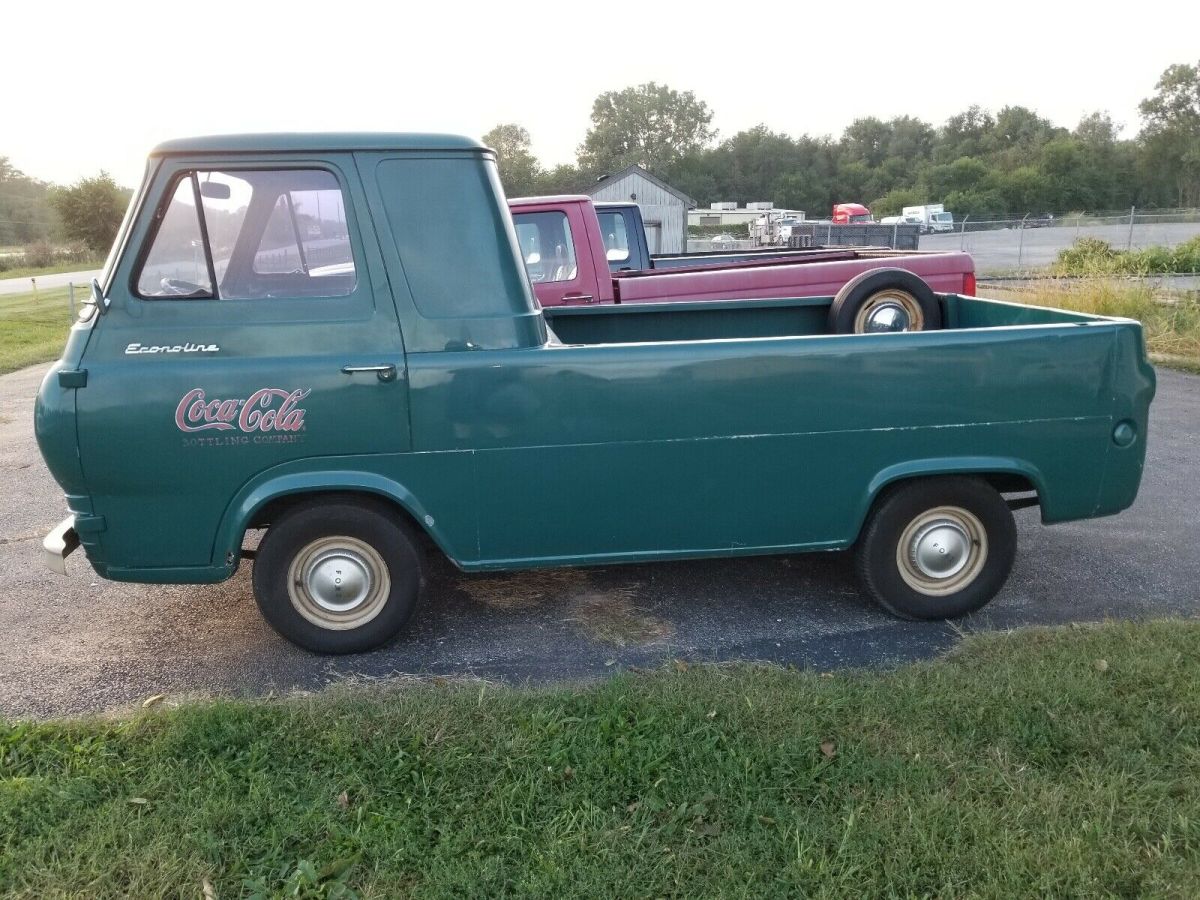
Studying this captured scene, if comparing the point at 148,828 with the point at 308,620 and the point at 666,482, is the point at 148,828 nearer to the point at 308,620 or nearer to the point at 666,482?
the point at 308,620

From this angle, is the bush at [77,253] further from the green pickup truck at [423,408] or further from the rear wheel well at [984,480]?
the rear wheel well at [984,480]

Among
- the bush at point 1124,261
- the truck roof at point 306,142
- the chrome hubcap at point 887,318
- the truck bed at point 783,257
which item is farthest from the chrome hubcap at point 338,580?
the bush at point 1124,261

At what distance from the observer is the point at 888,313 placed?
559 centimetres

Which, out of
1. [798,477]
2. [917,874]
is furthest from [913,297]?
[917,874]

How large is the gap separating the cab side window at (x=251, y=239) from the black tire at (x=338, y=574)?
92 centimetres

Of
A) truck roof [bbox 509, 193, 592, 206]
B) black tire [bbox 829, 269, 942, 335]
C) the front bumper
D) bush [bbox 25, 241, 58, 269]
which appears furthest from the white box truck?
the front bumper

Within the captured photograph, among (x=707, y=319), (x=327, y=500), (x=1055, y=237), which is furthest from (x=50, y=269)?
(x=327, y=500)

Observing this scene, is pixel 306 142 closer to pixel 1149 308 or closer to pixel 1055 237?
pixel 1149 308

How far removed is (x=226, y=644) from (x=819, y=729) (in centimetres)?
263

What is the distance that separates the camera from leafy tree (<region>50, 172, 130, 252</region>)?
42.4 metres

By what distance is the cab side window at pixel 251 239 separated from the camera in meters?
3.78

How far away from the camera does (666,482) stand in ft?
13.1

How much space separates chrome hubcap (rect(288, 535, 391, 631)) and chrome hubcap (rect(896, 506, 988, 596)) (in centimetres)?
233

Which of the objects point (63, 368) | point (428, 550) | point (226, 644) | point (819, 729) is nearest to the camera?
point (819, 729)
